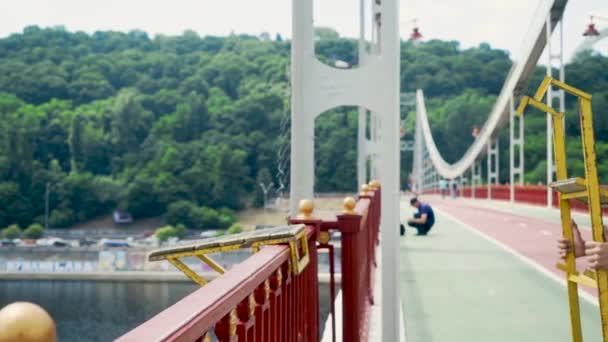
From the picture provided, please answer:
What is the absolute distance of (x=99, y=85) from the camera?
2795 inches

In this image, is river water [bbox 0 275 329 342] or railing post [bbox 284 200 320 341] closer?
railing post [bbox 284 200 320 341]

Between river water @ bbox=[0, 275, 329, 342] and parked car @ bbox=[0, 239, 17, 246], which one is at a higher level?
parked car @ bbox=[0, 239, 17, 246]

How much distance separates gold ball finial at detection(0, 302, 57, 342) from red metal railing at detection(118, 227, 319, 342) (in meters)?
0.14

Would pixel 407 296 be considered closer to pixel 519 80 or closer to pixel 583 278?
pixel 583 278

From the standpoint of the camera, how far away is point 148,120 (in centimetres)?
7162

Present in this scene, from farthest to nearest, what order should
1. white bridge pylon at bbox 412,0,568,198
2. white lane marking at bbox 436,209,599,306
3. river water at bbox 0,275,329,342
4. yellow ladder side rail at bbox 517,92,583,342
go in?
river water at bbox 0,275,329,342 < white bridge pylon at bbox 412,0,568,198 < white lane marking at bbox 436,209,599,306 < yellow ladder side rail at bbox 517,92,583,342

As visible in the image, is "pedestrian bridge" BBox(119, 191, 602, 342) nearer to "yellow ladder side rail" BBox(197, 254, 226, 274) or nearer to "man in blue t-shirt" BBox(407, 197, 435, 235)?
"man in blue t-shirt" BBox(407, 197, 435, 235)

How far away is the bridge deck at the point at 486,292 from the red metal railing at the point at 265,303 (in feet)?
3.78

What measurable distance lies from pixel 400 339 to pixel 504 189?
976 inches

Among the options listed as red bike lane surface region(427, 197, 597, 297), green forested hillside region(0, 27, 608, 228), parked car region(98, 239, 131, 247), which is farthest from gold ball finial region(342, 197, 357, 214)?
parked car region(98, 239, 131, 247)

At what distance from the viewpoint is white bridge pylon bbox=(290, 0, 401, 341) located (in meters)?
3.62

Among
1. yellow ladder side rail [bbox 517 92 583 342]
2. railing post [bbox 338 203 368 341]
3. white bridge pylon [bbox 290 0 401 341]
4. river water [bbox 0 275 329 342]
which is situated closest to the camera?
yellow ladder side rail [bbox 517 92 583 342]

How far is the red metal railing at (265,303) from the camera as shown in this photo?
2.57 feet

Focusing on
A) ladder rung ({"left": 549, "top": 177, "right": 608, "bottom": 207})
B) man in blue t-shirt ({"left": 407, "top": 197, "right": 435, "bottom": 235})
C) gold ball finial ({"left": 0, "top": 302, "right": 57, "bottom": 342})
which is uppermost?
ladder rung ({"left": 549, "top": 177, "right": 608, "bottom": 207})
